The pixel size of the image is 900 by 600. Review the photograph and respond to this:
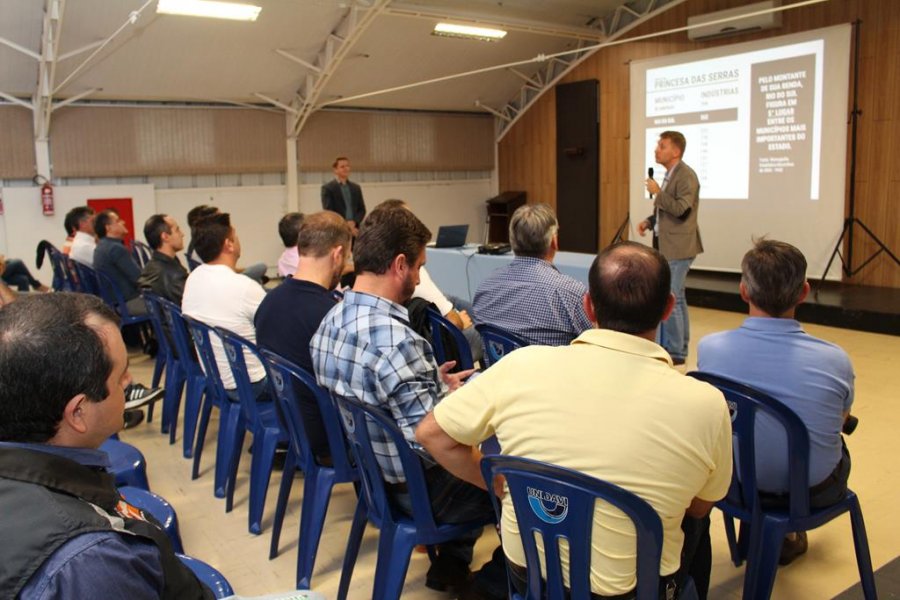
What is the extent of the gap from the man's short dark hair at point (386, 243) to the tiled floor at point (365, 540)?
1048mm

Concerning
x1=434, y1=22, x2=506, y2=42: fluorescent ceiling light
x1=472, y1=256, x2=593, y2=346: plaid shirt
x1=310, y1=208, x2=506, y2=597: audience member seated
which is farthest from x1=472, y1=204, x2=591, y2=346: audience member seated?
x1=434, y1=22, x2=506, y2=42: fluorescent ceiling light

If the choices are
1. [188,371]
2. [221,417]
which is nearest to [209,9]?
[188,371]

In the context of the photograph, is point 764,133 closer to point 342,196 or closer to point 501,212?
point 342,196

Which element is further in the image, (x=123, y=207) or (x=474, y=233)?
(x=474, y=233)

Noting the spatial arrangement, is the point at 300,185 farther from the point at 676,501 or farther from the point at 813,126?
the point at 676,501

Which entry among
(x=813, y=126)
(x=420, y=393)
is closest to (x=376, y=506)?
(x=420, y=393)

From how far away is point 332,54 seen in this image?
829 cm

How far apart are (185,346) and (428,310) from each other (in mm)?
1355

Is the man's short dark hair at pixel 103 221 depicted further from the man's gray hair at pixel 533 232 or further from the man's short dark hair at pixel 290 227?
the man's gray hair at pixel 533 232

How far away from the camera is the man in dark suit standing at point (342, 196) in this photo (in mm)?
8133

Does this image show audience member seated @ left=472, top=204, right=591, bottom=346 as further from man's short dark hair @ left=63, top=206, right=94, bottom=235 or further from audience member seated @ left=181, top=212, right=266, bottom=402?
man's short dark hair @ left=63, top=206, right=94, bottom=235

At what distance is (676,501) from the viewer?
1363 mm

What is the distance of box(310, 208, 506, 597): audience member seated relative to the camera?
192 cm

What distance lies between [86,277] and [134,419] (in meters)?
1.96
